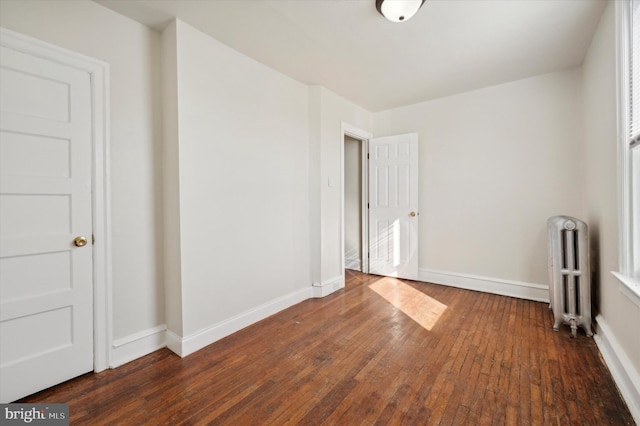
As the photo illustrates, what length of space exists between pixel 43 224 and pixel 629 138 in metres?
3.73

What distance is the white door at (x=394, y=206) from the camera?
4.00 metres

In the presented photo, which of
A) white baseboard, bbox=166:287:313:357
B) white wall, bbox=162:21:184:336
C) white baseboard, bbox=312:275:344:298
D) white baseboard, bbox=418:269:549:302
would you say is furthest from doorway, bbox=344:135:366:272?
white wall, bbox=162:21:184:336

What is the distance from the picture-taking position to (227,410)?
62.8 inches

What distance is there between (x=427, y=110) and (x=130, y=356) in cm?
433

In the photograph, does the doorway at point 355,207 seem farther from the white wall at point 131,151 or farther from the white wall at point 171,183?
the white wall at point 131,151

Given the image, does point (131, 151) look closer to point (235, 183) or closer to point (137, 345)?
point (235, 183)

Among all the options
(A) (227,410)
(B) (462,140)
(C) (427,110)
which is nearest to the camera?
(A) (227,410)

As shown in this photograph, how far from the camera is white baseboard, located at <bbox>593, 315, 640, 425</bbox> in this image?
1517 millimetres

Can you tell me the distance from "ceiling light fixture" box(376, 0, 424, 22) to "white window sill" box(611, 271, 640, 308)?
2199 mm

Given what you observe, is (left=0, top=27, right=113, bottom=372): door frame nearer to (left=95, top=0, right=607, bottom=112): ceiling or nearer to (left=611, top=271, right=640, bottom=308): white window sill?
(left=95, top=0, right=607, bottom=112): ceiling

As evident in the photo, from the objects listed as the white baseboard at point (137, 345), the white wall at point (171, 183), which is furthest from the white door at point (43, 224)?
the white wall at point (171, 183)

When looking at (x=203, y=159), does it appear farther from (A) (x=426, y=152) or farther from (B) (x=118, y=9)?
(A) (x=426, y=152)

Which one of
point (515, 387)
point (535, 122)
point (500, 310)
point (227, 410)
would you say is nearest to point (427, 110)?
point (535, 122)

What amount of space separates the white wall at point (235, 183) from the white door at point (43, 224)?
0.60m
